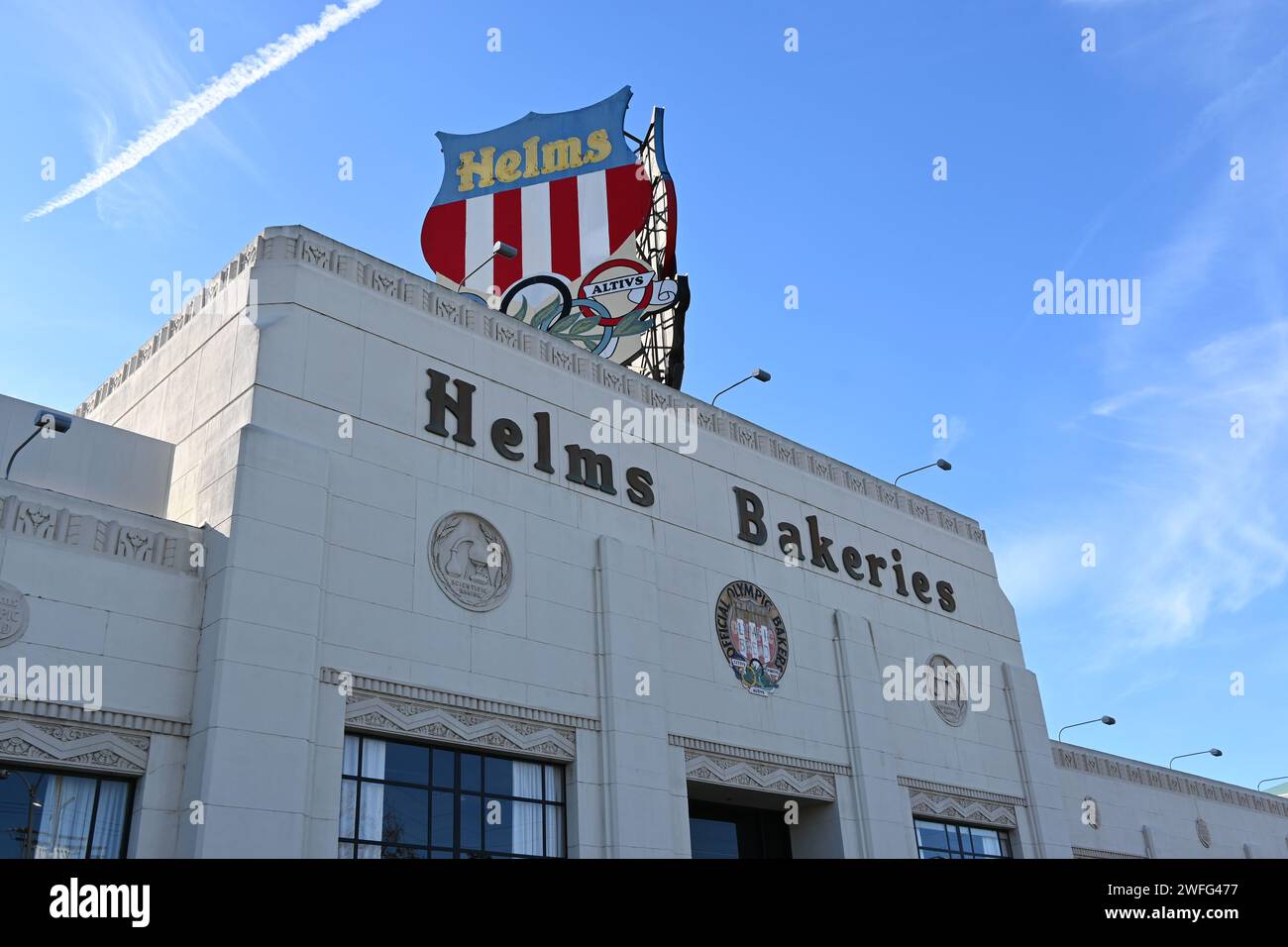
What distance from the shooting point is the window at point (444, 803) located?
16297 mm

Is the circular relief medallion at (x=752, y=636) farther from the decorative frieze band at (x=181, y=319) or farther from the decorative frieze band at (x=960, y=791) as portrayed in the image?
the decorative frieze band at (x=181, y=319)

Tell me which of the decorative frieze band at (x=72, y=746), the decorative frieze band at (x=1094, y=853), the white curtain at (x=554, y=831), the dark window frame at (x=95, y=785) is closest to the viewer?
the decorative frieze band at (x=72, y=746)

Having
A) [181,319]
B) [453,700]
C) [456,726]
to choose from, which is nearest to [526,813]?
[456,726]

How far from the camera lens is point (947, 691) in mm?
27719

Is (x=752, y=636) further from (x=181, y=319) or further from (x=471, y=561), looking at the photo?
(x=181, y=319)

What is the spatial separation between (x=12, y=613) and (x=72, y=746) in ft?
5.99

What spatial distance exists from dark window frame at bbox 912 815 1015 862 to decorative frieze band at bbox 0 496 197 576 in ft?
53.0

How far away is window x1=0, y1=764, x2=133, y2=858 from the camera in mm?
13680

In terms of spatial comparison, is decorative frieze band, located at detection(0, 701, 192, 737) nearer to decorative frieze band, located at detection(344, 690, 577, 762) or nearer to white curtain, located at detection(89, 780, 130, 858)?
white curtain, located at detection(89, 780, 130, 858)

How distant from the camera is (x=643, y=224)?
28.2 metres

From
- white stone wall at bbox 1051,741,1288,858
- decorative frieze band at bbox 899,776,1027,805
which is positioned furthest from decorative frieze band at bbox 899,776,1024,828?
white stone wall at bbox 1051,741,1288,858

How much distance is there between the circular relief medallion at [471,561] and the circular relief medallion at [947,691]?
12.7m

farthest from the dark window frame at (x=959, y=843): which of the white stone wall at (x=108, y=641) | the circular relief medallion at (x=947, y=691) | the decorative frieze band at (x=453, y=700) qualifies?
the white stone wall at (x=108, y=641)
